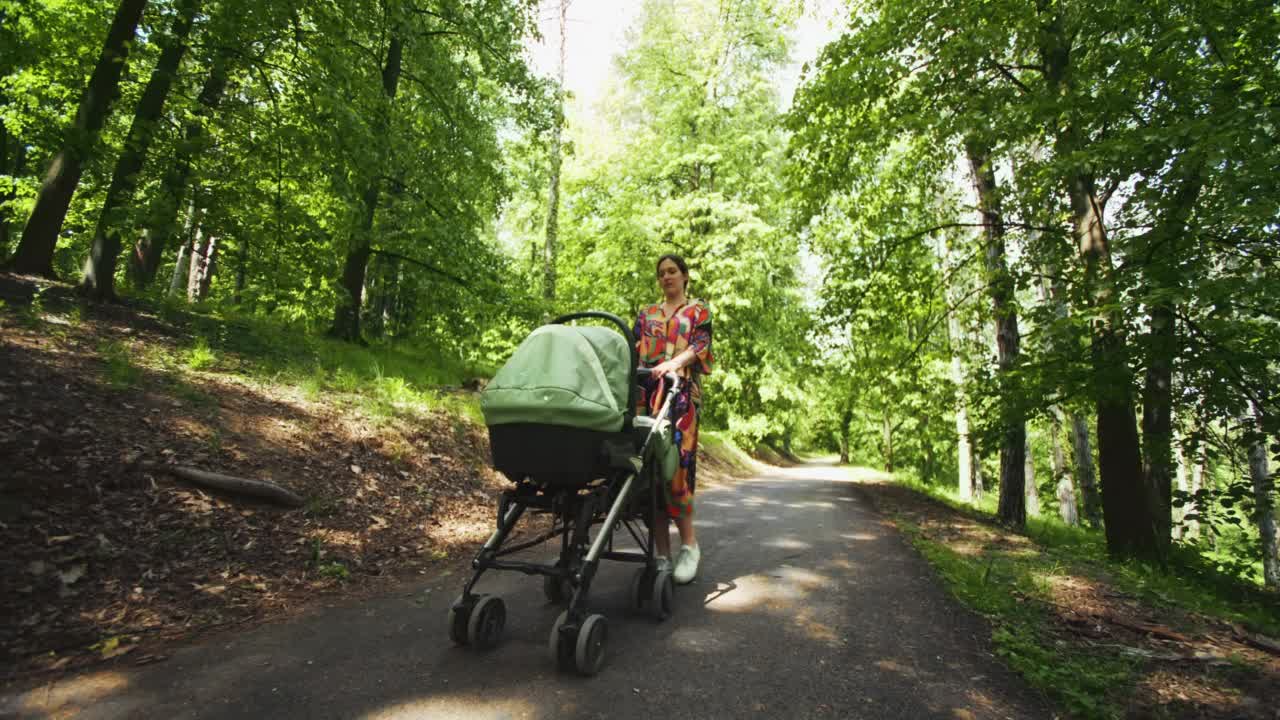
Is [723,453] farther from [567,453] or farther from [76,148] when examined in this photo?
[567,453]

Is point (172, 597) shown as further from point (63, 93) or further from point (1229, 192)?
point (63, 93)

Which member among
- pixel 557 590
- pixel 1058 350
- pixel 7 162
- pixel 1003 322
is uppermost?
pixel 7 162

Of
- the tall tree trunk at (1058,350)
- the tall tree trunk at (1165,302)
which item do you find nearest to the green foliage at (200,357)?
the tall tree trunk at (1058,350)

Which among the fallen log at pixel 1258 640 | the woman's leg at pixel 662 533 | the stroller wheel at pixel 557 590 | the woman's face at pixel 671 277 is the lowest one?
the stroller wheel at pixel 557 590

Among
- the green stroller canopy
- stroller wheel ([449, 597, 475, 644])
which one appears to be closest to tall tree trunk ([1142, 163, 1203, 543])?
the green stroller canopy

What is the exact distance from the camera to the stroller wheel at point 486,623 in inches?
112

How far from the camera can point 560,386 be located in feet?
8.91

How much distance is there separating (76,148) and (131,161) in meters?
0.89

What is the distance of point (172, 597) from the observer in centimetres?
327

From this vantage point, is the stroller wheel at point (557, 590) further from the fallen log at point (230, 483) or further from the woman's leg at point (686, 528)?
the fallen log at point (230, 483)

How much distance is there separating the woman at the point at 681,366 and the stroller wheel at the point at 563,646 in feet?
4.11

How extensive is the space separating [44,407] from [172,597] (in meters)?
2.16

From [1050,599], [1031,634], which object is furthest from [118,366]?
[1050,599]

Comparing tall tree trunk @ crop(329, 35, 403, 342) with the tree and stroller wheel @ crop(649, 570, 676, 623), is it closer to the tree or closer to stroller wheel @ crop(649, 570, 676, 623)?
stroller wheel @ crop(649, 570, 676, 623)
